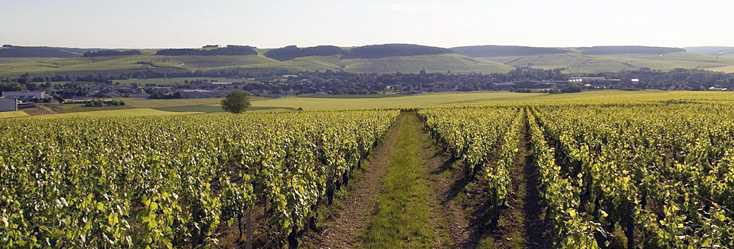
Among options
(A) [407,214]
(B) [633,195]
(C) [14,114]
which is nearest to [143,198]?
(A) [407,214]

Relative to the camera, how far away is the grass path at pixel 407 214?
1377 cm

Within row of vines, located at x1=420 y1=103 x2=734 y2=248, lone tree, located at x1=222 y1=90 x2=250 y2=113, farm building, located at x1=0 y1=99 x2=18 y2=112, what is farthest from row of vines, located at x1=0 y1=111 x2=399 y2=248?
farm building, located at x1=0 y1=99 x2=18 y2=112

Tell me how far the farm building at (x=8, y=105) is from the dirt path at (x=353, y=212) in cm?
8226

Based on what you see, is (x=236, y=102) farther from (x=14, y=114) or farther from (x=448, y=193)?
(x=448, y=193)

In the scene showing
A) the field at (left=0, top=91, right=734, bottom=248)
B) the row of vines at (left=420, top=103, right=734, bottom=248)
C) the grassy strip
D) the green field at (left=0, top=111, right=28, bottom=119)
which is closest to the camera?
the field at (left=0, top=91, right=734, bottom=248)

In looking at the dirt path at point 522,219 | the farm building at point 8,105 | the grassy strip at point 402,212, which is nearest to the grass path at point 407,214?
the grassy strip at point 402,212

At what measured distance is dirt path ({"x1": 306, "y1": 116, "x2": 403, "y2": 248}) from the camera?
14070 millimetres

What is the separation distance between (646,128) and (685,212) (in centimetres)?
1853

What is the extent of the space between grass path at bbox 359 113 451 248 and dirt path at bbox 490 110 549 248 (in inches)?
70.6

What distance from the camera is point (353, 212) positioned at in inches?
658

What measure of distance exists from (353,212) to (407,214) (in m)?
2.01

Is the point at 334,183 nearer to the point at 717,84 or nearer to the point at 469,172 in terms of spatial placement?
the point at 469,172

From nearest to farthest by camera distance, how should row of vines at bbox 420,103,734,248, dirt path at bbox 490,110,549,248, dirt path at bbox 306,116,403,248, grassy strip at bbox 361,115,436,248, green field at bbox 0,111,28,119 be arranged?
row of vines at bbox 420,103,734,248, dirt path at bbox 490,110,549,248, grassy strip at bbox 361,115,436,248, dirt path at bbox 306,116,403,248, green field at bbox 0,111,28,119

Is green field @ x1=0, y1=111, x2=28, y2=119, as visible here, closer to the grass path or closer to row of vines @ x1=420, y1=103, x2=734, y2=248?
the grass path
